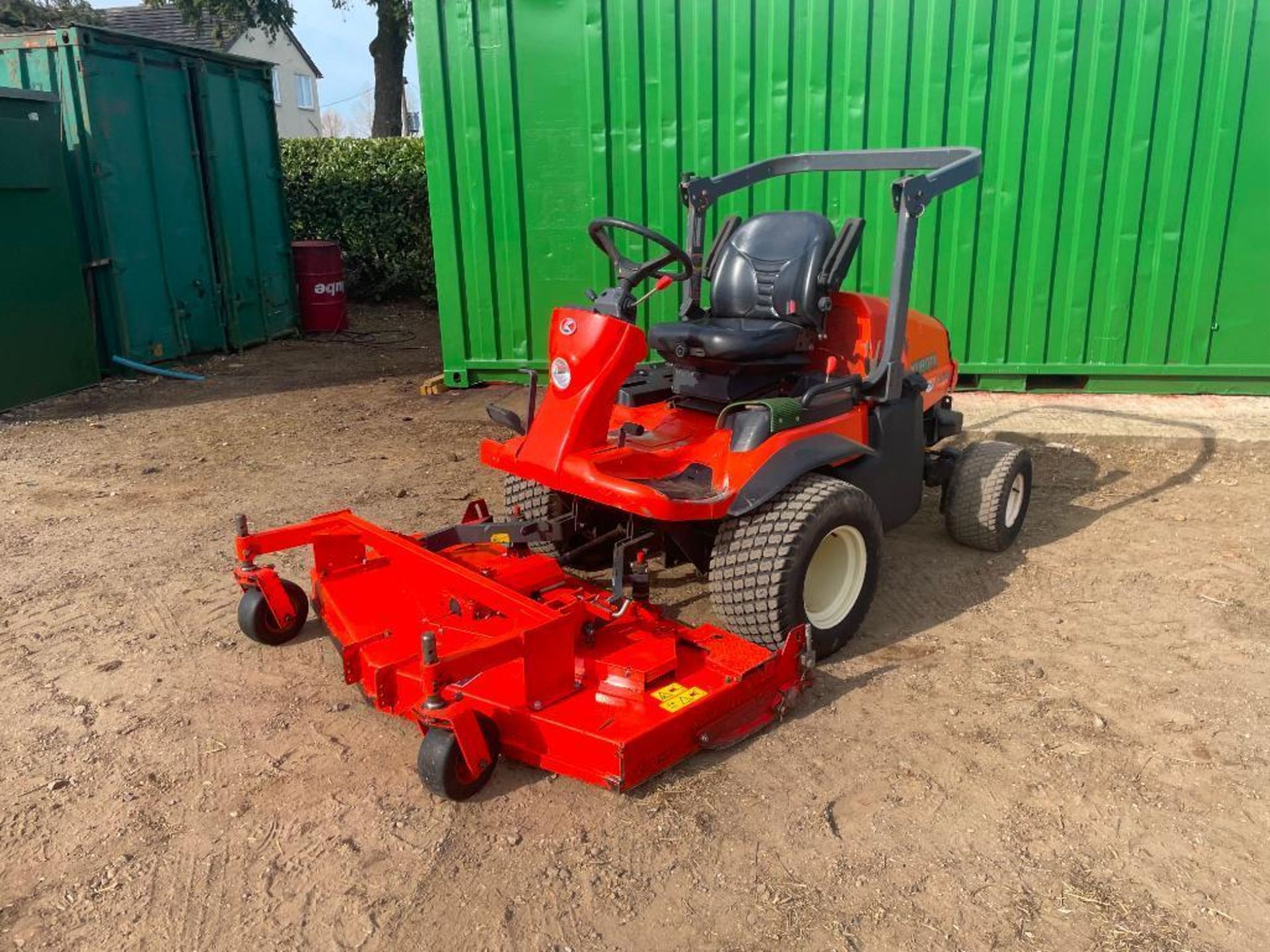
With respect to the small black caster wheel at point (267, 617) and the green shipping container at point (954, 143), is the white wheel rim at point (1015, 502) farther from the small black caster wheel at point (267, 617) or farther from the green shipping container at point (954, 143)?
the small black caster wheel at point (267, 617)

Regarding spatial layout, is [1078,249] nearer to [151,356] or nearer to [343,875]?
[343,875]

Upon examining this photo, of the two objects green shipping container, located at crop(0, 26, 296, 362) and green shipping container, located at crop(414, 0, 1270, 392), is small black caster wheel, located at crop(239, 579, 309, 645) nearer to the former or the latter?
green shipping container, located at crop(414, 0, 1270, 392)

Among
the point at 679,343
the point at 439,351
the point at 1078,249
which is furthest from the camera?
the point at 439,351

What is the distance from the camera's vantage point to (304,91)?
133ft

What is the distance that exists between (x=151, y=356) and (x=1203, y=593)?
864 centimetres

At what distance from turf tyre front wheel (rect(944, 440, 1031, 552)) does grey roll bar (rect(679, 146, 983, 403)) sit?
2.70 ft

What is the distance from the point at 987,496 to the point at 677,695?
2285 millimetres

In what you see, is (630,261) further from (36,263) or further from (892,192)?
(36,263)

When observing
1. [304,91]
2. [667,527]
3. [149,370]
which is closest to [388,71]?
[149,370]

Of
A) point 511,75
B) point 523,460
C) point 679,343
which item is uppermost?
point 511,75

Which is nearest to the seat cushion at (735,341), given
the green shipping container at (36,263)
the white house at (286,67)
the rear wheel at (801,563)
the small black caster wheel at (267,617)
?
the rear wheel at (801,563)

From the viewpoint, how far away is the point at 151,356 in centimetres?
948

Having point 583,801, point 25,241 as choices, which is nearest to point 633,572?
point 583,801

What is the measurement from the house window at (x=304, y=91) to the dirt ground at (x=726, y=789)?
39.2 meters
